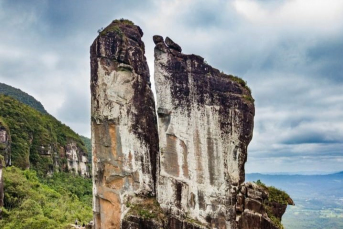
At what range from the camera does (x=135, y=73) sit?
24.4 m

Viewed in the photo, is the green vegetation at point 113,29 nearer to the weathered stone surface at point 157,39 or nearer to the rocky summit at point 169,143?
the rocky summit at point 169,143

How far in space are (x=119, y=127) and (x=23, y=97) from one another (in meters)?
150

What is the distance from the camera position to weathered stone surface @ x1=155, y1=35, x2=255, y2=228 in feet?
69.4

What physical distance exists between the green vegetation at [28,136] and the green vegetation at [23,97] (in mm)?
69305

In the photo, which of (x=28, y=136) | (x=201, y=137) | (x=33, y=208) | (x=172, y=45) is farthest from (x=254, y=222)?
(x=28, y=136)

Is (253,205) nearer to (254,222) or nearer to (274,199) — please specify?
(254,222)

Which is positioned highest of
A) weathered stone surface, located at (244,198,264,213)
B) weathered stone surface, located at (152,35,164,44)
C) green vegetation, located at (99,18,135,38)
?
green vegetation, located at (99,18,135,38)

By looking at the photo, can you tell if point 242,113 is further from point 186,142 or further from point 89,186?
point 89,186

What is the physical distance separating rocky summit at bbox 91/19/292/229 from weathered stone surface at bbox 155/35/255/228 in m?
0.06

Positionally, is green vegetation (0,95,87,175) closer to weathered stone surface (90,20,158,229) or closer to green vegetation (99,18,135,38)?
weathered stone surface (90,20,158,229)

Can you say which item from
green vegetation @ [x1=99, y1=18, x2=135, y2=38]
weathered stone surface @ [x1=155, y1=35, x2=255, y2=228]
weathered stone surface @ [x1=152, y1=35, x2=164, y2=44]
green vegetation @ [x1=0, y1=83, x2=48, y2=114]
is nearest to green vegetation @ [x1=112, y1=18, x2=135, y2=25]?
green vegetation @ [x1=99, y1=18, x2=135, y2=38]

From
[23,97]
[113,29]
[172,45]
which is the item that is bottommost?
[172,45]

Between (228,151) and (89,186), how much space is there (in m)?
74.4

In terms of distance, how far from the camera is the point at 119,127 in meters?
23.5
